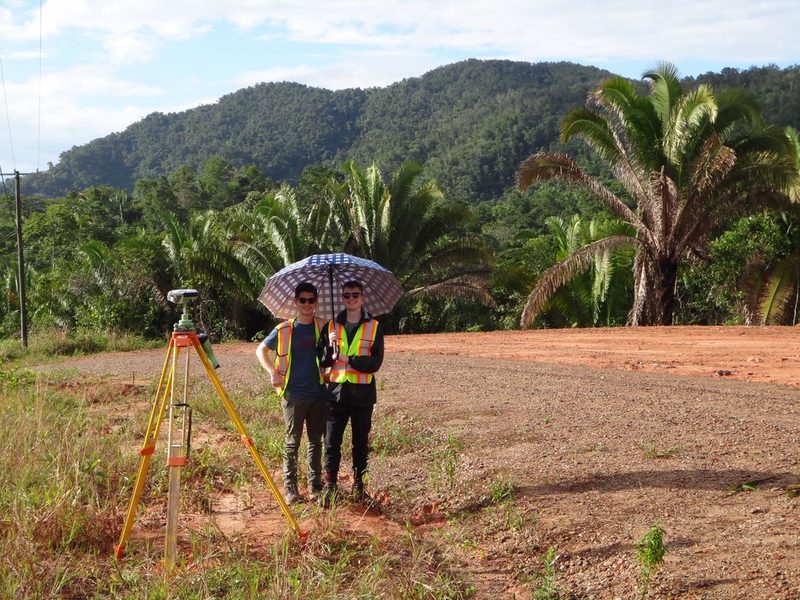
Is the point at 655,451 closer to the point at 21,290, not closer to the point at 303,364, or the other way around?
the point at 303,364

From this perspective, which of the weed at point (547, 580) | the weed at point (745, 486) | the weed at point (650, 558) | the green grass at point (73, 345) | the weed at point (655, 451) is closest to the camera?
the weed at point (650, 558)

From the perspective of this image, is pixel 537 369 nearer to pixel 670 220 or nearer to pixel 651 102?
pixel 670 220

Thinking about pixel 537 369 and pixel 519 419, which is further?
pixel 537 369

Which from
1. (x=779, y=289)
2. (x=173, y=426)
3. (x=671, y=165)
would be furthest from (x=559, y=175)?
(x=173, y=426)

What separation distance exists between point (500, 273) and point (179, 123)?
411 ft

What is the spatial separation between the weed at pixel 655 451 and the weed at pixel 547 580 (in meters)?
1.81

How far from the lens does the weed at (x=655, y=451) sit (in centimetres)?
657

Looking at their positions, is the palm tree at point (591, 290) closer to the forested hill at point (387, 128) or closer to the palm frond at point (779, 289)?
the palm frond at point (779, 289)

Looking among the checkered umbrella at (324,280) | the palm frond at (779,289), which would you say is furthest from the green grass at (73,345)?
the checkered umbrella at (324,280)

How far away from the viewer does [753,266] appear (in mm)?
21703

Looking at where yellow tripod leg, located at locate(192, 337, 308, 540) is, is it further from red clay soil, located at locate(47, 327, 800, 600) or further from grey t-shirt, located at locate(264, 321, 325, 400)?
grey t-shirt, located at locate(264, 321, 325, 400)

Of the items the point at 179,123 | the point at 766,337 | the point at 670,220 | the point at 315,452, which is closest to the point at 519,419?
the point at 315,452

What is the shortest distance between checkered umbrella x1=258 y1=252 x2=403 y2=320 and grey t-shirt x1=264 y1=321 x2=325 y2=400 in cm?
49

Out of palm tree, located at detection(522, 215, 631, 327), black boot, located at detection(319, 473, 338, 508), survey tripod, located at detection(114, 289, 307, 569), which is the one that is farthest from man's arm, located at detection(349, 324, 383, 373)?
palm tree, located at detection(522, 215, 631, 327)
